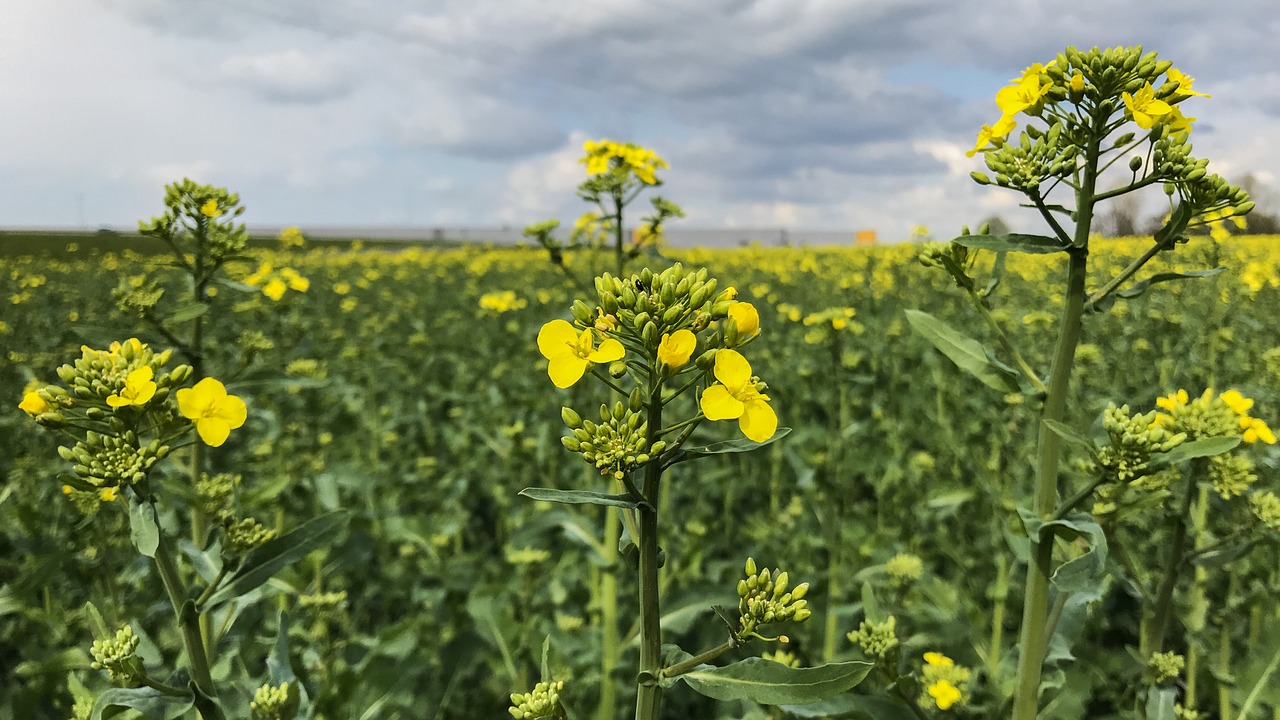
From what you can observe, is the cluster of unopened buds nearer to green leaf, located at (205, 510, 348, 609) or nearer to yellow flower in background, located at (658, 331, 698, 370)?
yellow flower in background, located at (658, 331, 698, 370)

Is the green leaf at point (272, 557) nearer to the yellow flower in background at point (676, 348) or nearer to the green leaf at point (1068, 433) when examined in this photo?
the yellow flower in background at point (676, 348)

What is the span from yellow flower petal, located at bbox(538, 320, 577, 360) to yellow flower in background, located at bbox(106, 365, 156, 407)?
888 mm

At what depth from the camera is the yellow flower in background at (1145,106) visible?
1.42 meters

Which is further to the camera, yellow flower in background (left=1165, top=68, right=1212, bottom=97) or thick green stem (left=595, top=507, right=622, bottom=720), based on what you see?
thick green stem (left=595, top=507, right=622, bottom=720)

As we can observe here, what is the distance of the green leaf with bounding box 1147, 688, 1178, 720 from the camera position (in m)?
1.87

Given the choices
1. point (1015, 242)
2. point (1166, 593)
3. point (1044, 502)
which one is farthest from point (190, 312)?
point (1166, 593)

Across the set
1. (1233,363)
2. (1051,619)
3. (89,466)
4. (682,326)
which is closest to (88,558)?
(89,466)

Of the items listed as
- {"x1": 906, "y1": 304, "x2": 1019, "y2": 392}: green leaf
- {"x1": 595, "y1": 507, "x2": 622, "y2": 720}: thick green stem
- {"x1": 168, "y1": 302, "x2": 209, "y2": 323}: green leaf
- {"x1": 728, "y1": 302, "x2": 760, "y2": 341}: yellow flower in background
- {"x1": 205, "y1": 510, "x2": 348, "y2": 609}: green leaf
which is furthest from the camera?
{"x1": 595, "y1": 507, "x2": 622, "y2": 720}: thick green stem

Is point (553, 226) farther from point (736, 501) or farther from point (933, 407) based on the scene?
point (933, 407)

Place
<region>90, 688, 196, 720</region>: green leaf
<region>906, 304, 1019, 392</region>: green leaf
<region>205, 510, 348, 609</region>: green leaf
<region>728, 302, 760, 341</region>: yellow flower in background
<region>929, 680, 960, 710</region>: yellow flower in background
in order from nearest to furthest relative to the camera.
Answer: <region>728, 302, 760, 341</region>: yellow flower in background → <region>90, 688, 196, 720</region>: green leaf → <region>205, 510, 348, 609</region>: green leaf → <region>906, 304, 1019, 392</region>: green leaf → <region>929, 680, 960, 710</region>: yellow flower in background

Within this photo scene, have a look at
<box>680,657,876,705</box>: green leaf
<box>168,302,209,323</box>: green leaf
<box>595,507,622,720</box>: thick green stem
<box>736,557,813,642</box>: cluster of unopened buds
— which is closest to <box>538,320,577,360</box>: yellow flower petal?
<box>736,557,813,642</box>: cluster of unopened buds

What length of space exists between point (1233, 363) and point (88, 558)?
7.25 metres

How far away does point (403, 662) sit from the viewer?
256cm

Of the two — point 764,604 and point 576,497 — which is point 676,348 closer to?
point 576,497
